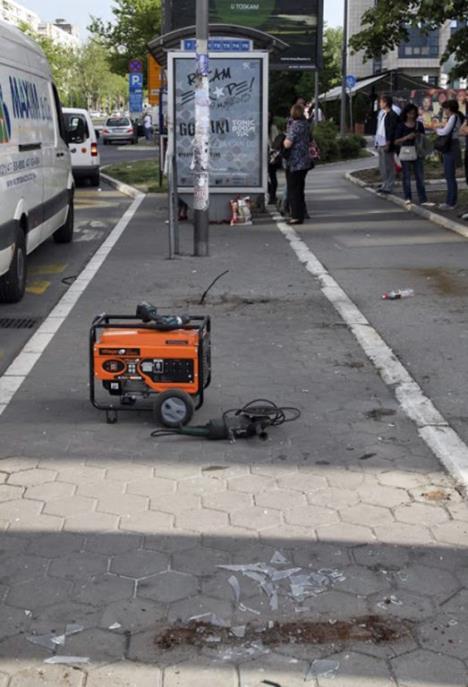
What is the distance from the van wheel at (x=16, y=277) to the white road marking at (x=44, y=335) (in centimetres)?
44

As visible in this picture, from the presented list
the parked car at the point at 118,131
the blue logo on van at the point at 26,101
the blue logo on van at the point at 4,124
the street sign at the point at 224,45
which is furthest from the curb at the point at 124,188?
the parked car at the point at 118,131

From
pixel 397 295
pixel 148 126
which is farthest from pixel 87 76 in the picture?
pixel 397 295

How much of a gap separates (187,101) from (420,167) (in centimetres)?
490

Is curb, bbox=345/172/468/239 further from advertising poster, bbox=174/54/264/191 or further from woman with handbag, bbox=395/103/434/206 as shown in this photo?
advertising poster, bbox=174/54/264/191

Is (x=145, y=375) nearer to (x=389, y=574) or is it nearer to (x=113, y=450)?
(x=113, y=450)

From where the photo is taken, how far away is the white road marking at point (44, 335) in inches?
282

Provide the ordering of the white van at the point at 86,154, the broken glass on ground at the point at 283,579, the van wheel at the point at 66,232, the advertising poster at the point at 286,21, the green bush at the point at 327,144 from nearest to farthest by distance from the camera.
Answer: the broken glass on ground at the point at 283,579, the van wheel at the point at 66,232, the white van at the point at 86,154, the advertising poster at the point at 286,21, the green bush at the point at 327,144

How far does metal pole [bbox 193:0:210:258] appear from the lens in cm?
1248

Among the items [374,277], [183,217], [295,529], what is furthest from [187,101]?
[295,529]

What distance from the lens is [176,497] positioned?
5035 mm

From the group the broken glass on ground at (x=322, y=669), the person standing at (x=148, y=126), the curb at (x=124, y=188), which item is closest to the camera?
the broken glass on ground at (x=322, y=669)

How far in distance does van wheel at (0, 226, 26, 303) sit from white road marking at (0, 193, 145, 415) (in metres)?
0.44

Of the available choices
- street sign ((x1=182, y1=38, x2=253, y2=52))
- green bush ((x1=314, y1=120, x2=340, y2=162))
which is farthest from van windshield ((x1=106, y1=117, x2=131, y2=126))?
street sign ((x1=182, y1=38, x2=253, y2=52))

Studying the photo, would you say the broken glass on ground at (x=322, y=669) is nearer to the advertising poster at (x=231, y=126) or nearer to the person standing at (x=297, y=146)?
the person standing at (x=297, y=146)
